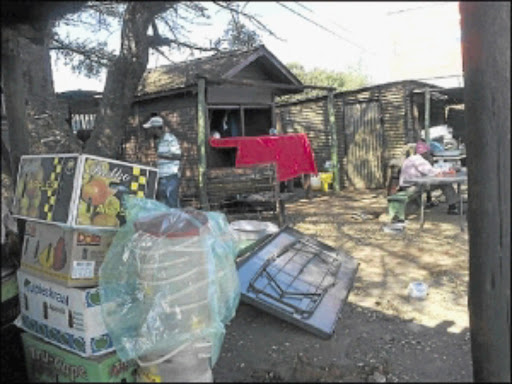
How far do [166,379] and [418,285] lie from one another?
10.6 ft

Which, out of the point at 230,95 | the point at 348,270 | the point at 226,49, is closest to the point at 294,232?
the point at 348,270

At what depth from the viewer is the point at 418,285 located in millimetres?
4855

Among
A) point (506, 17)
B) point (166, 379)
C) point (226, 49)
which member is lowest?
point (166, 379)

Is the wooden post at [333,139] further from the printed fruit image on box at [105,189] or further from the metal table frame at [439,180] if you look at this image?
the printed fruit image on box at [105,189]

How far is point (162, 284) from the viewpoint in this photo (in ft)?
8.23

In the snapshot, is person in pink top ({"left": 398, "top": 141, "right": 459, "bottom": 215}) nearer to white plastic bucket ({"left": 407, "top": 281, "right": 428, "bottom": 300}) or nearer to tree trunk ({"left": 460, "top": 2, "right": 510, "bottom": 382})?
white plastic bucket ({"left": 407, "top": 281, "right": 428, "bottom": 300})

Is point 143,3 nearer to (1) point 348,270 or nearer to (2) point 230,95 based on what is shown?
(1) point 348,270

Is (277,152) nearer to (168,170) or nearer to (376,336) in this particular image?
A: (168,170)

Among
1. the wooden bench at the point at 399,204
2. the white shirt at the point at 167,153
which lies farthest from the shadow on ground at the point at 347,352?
the wooden bench at the point at 399,204

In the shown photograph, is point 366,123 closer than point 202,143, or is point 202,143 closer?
point 202,143

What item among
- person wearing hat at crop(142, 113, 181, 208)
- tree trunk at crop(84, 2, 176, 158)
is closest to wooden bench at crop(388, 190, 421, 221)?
person wearing hat at crop(142, 113, 181, 208)

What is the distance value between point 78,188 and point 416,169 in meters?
6.90

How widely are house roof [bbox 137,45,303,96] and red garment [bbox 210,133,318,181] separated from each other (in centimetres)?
131

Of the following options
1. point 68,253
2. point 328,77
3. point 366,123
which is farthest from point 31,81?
point 328,77
